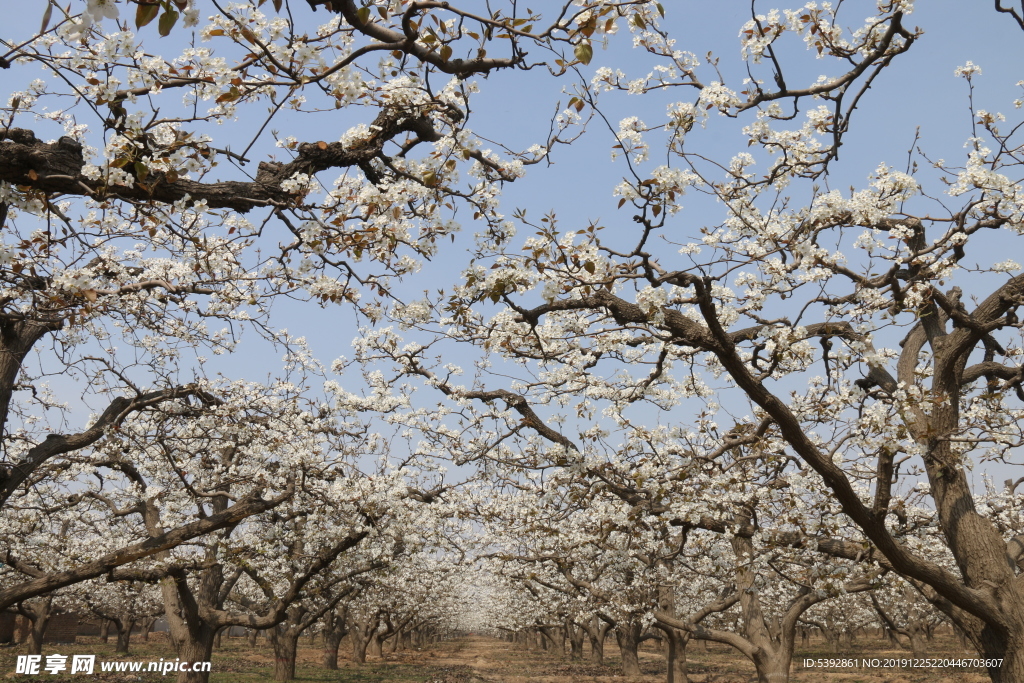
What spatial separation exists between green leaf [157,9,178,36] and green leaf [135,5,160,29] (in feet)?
0.13

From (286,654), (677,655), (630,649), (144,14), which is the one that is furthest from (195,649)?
(630,649)

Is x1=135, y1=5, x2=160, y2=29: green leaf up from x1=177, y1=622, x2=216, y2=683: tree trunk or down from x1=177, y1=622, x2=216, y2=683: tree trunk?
up

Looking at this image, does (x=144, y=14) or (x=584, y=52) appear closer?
(x=144, y=14)

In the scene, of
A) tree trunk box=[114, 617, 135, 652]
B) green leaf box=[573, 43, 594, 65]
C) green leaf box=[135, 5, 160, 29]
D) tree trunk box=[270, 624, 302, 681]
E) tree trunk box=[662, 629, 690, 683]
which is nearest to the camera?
green leaf box=[135, 5, 160, 29]

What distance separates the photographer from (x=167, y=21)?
2090 mm

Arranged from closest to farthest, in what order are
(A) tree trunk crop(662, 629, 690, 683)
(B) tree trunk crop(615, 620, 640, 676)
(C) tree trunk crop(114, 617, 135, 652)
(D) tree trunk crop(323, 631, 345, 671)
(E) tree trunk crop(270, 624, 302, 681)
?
(A) tree trunk crop(662, 629, 690, 683)
(E) tree trunk crop(270, 624, 302, 681)
(B) tree trunk crop(615, 620, 640, 676)
(D) tree trunk crop(323, 631, 345, 671)
(C) tree trunk crop(114, 617, 135, 652)

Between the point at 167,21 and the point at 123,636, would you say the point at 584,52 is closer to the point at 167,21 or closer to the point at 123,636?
the point at 167,21

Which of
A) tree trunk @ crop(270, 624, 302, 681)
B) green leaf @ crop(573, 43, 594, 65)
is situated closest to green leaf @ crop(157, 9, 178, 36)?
green leaf @ crop(573, 43, 594, 65)

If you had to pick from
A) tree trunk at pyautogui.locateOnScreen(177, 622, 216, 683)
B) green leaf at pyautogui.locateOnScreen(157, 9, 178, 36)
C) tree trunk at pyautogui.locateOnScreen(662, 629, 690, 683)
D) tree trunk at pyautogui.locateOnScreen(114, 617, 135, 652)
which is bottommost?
tree trunk at pyautogui.locateOnScreen(114, 617, 135, 652)

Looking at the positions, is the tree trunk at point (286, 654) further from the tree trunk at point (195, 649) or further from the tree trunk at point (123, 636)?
the tree trunk at point (123, 636)

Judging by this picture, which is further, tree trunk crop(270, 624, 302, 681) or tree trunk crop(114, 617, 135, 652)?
tree trunk crop(114, 617, 135, 652)

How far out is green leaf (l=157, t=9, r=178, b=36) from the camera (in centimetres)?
208

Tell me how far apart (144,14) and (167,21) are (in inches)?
2.7

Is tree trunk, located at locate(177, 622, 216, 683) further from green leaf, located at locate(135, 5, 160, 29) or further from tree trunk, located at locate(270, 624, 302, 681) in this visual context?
green leaf, located at locate(135, 5, 160, 29)
